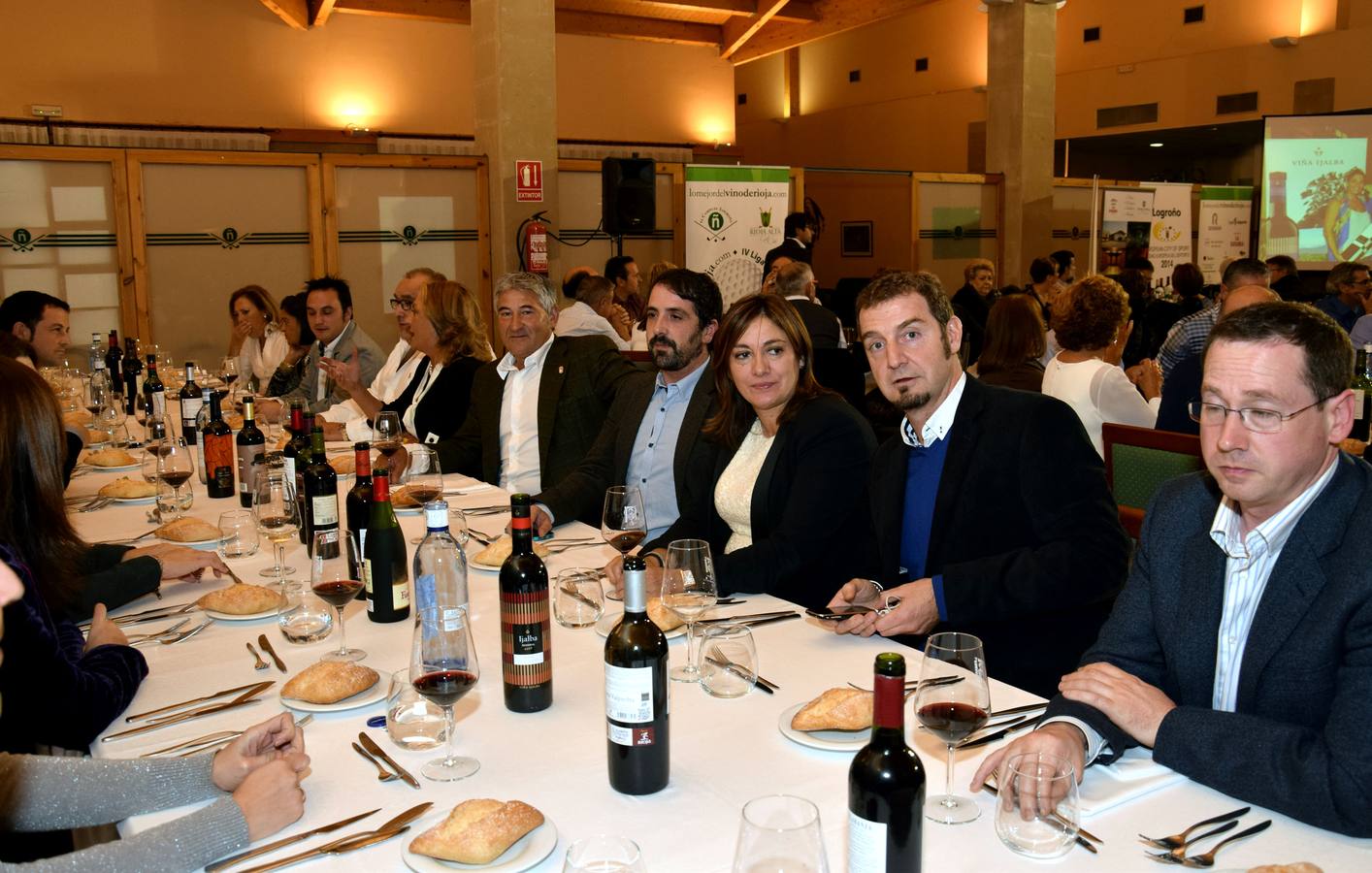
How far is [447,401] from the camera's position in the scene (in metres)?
4.84

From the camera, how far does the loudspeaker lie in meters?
8.99

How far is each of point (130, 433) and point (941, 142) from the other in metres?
13.2

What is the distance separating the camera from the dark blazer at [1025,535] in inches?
90.8

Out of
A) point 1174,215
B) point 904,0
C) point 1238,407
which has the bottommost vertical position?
point 1238,407

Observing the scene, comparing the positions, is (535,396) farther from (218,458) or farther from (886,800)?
(886,800)

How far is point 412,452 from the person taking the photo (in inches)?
126

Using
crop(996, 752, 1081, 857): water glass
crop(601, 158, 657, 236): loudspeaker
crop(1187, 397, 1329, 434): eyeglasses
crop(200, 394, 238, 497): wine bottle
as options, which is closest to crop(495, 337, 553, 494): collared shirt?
crop(200, 394, 238, 497): wine bottle

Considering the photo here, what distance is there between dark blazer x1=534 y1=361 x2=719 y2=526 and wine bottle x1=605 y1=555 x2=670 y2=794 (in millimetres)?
1696

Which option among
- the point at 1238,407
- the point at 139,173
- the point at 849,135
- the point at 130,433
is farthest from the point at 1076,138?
the point at 1238,407

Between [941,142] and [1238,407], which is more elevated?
[941,142]

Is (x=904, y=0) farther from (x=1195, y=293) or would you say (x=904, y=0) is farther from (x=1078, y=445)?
(x=1078, y=445)

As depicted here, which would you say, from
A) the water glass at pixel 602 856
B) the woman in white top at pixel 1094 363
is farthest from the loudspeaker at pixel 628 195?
the water glass at pixel 602 856

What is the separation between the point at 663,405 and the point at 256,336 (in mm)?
5015

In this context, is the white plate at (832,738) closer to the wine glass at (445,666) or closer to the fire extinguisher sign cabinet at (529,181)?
the wine glass at (445,666)
